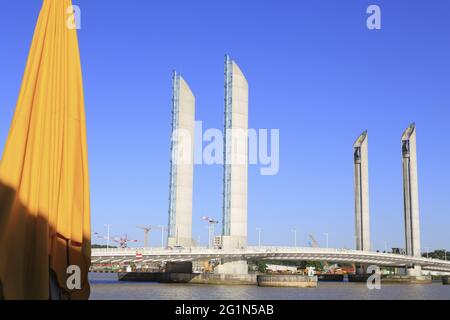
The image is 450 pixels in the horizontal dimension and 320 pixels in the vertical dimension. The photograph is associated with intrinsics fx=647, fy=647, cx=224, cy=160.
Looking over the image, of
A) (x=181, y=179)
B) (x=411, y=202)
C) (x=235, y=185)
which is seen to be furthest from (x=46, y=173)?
(x=411, y=202)

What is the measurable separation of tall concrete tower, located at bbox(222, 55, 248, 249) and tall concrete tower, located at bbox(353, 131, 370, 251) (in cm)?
2572

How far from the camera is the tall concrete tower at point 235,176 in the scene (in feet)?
214

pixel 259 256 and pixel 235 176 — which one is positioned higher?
pixel 235 176

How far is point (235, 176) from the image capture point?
214 feet

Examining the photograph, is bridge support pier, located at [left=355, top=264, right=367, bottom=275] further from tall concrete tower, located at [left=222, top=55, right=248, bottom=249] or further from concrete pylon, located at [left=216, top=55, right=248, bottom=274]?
tall concrete tower, located at [left=222, top=55, right=248, bottom=249]

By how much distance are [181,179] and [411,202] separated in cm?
3332

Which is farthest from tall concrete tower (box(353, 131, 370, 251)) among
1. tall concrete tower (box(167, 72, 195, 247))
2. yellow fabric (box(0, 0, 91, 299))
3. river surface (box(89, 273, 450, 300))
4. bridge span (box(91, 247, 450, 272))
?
yellow fabric (box(0, 0, 91, 299))

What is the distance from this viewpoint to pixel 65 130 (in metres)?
9.08

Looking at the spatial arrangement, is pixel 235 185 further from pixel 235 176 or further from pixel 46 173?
pixel 46 173

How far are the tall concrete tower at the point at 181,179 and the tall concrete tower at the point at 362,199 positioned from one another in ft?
81.3
